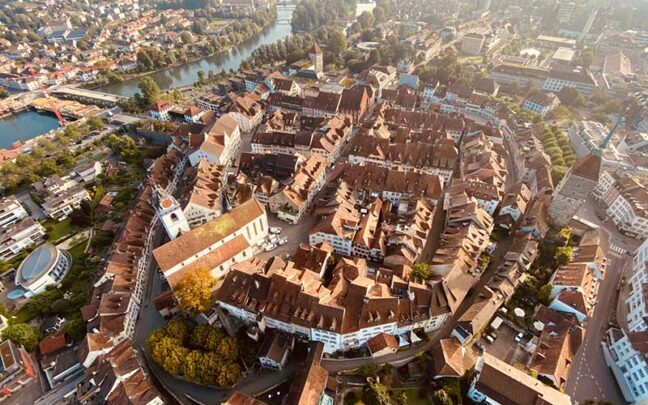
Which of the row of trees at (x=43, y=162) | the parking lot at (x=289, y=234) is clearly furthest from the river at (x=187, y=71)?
the parking lot at (x=289, y=234)

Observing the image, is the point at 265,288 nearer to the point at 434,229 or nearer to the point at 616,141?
the point at 434,229

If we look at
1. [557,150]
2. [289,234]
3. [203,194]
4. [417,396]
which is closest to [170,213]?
[203,194]

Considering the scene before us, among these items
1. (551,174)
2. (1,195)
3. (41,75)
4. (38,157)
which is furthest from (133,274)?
(41,75)

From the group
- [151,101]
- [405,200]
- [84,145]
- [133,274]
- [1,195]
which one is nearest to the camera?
[133,274]

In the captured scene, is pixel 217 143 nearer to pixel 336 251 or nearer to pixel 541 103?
pixel 336 251

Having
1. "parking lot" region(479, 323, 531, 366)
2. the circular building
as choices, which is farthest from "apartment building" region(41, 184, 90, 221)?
"parking lot" region(479, 323, 531, 366)

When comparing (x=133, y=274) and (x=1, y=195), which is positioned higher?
(x=133, y=274)

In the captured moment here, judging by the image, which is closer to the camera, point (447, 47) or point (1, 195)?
point (1, 195)

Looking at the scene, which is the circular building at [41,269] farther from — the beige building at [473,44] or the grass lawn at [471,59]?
the beige building at [473,44]
